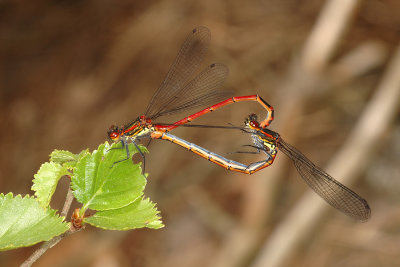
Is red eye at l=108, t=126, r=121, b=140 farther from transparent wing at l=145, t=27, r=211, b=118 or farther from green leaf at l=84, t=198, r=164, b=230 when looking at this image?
green leaf at l=84, t=198, r=164, b=230

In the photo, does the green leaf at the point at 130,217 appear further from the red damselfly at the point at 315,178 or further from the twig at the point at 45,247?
the red damselfly at the point at 315,178

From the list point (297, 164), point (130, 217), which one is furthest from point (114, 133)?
point (297, 164)

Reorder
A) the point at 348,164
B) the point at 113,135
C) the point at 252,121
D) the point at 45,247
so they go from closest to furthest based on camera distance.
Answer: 1. the point at 45,247
2. the point at 113,135
3. the point at 252,121
4. the point at 348,164

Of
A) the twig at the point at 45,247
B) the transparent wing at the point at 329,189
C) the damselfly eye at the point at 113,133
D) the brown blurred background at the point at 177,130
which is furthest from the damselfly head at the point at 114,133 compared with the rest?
the brown blurred background at the point at 177,130

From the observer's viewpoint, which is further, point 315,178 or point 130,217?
point 315,178

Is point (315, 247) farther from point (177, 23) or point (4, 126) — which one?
point (4, 126)

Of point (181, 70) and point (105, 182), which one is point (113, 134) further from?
point (181, 70)
